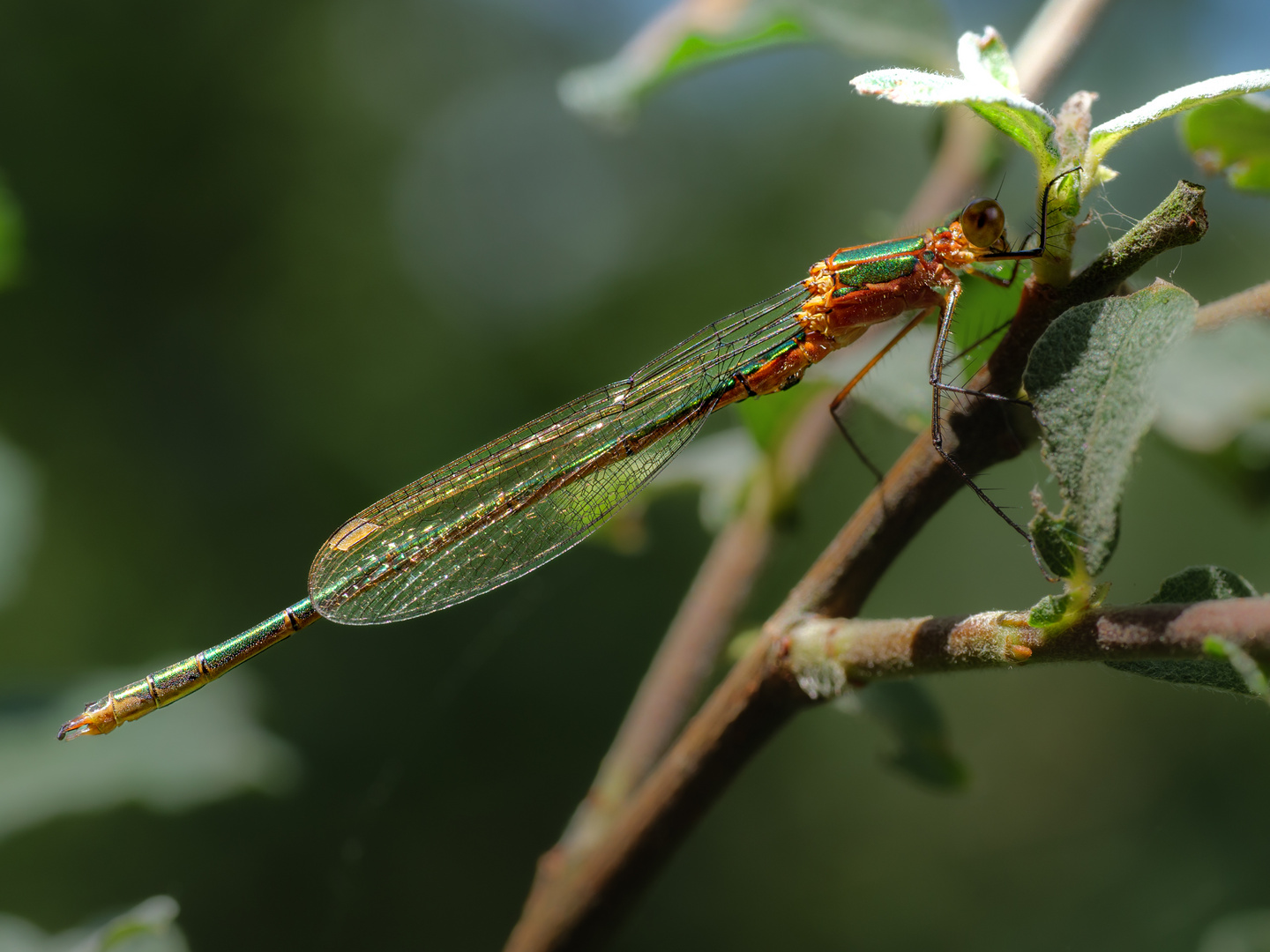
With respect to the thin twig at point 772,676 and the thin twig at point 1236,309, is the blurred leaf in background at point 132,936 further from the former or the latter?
the thin twig at point 1236,309

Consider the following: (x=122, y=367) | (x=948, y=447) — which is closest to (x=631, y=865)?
(x=948, y=447)

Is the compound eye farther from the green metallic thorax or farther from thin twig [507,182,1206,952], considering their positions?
thin twig [507,182,1206,952]

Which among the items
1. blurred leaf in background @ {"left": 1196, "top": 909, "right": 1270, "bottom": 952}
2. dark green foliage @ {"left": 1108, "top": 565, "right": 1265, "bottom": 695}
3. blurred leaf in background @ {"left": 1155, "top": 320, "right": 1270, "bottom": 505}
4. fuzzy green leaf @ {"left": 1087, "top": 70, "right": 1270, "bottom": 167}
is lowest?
blurred leaf in background @ {"left": 1196, "top": 909, "right": 1270, "bottom": 952}

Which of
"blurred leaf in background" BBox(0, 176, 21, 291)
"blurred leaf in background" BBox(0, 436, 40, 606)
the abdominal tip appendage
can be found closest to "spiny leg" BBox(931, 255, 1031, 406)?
the abdominal tip appendage

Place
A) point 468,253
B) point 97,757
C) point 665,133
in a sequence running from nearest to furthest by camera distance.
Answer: point 97,757, point 468,253, point 665,133

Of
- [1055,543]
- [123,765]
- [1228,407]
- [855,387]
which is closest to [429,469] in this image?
[123,765]

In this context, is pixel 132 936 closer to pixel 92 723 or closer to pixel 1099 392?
pixel 92 723

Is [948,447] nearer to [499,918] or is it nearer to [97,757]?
[97,757]
